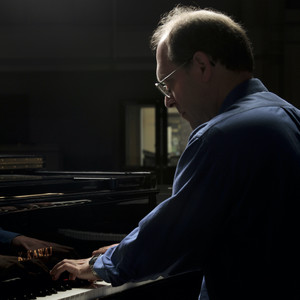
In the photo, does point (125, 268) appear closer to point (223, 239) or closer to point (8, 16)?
point (223, 239)

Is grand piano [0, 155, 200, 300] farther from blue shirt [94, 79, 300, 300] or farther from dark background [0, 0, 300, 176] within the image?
dark background [0, 0, 300, 176]

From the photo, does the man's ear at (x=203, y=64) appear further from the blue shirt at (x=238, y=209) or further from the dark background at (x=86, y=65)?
the dark background at (x=86, y=65)

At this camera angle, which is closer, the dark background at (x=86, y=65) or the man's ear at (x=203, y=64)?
the man's ear at (x=203, y=64)

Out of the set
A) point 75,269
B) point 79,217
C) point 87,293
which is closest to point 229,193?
point 75,269

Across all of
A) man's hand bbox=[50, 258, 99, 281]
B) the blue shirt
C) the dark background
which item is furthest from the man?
the dark background

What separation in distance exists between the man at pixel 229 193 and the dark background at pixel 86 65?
775cm

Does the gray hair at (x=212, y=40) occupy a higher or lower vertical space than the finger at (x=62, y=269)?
higher

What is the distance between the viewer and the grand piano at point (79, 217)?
1468mm

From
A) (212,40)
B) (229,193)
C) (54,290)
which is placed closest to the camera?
(229,193)

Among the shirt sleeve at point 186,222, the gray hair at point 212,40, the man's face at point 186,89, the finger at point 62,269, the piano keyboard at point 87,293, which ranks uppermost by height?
the gray hair at point 212,40

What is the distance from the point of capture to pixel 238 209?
920 millimetres

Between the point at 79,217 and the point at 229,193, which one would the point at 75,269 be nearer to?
the point at 79,217

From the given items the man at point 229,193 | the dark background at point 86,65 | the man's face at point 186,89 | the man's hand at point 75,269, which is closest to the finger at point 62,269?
the man's hand at point 75,269

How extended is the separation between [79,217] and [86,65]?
29.8ft
